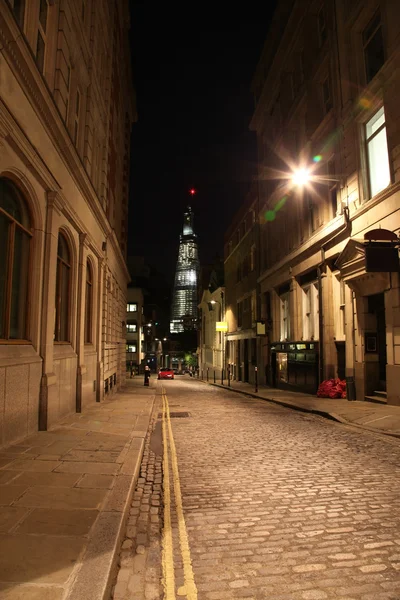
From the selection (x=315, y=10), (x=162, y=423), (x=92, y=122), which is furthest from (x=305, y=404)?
(x=315, y=10)

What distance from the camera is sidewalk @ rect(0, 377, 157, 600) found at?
3.34 metres

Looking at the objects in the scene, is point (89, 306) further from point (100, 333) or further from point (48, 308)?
point (48, 308)

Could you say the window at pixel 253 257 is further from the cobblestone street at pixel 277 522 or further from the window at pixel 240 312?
the cobblestone street at pixel 277 522

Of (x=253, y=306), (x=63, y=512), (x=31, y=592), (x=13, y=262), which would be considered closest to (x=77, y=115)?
(x=13, y=262)

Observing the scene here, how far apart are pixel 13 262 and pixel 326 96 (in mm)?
19607

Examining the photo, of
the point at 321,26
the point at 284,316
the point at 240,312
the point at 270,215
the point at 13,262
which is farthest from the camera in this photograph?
the point at 240,312

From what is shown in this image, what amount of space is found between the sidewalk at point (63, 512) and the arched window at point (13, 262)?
2610mm

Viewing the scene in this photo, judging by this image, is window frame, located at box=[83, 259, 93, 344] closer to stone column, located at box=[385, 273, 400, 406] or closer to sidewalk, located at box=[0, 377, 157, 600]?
sidewalk, located at box=[0, 377, 157, 600]

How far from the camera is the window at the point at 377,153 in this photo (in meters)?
15.4

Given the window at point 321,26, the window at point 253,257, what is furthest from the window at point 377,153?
the window at point 253,257

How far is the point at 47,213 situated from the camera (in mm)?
10625

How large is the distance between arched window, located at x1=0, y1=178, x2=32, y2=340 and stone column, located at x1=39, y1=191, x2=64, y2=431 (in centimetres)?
61

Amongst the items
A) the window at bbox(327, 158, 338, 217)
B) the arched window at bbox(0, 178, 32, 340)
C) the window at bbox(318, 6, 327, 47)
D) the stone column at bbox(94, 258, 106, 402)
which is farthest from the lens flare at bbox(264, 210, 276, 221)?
the arched window at bbox(0, 178, 32, 340)

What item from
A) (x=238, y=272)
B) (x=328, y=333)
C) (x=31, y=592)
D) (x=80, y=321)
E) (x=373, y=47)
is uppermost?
(x=373, y=47)
